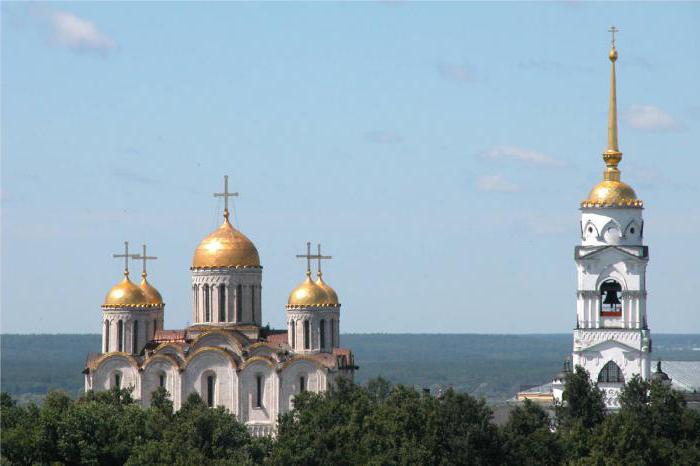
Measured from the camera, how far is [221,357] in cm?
8294

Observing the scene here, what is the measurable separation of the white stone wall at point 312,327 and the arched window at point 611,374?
419 inches

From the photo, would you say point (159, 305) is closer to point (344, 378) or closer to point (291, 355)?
point (291, 355)

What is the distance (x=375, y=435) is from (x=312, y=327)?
1829cm

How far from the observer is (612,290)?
8025 centimetres

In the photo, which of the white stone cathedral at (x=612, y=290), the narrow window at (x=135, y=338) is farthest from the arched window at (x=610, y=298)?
the narrow window at (x=135, y=338)

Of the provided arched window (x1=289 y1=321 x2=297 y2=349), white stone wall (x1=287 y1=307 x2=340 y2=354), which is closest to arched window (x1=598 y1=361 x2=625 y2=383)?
white stone wall (x1=287 y1=307 x2=340 y2=354)

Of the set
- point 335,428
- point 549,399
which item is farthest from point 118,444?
point 549,399

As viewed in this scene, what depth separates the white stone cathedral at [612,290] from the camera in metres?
79.6

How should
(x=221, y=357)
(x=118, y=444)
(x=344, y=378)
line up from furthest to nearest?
(x=221, y=357) < (x=344, y=378) < (x=118, y=444)

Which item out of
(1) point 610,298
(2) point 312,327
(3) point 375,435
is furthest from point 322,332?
(3) point 375,435

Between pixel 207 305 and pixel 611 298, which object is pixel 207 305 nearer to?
pixel 207 305

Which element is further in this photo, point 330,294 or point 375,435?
point 330,294

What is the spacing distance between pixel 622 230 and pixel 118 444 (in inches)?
935

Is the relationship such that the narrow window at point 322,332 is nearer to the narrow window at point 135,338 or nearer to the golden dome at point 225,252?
the golden dome at point 225,252
